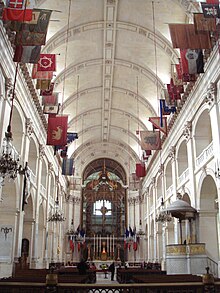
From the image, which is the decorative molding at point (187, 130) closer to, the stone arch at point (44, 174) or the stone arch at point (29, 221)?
the stone arch at point (29, 221)

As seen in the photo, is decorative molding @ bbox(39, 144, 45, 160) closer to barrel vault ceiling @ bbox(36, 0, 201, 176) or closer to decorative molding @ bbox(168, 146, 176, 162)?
barrel vault ceiling @ bbox(36, 0, 201, 176)

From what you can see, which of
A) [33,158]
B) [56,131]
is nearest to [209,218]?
[56,131]

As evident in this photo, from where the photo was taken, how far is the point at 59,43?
2002 cm

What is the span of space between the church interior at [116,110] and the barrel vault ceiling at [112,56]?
8 centimetres

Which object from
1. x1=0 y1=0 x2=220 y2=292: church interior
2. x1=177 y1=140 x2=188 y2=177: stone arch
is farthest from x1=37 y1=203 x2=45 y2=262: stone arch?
x1=177 y1=140 x2=188 y2=177: stone arch

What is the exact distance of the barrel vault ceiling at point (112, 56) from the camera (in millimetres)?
18484

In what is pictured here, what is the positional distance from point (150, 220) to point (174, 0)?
21.5 m

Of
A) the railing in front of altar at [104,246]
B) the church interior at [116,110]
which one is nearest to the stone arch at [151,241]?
the church interior at [116,110]

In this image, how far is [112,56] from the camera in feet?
76.6

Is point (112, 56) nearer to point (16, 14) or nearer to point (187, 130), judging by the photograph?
point (187, 130)

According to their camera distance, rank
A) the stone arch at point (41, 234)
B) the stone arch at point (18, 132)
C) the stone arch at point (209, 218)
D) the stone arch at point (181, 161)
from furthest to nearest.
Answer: the stone arch at point (41, 234), the stone arch at point (181, 161), the stone arch at point (18, 132), the stone arch at point (209, 218)

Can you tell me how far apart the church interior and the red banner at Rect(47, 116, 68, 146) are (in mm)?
54

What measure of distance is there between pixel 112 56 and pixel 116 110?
29.0ft

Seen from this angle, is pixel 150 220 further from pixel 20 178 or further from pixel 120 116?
pixel 20 178
